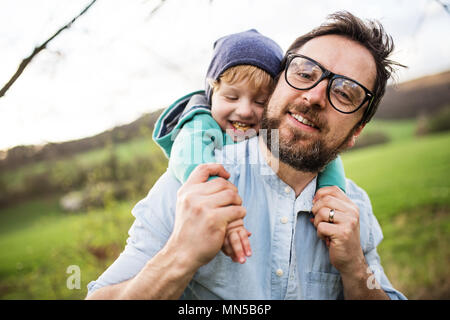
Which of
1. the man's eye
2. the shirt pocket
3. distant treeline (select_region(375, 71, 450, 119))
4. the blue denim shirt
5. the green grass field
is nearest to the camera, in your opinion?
the blue denim shirt

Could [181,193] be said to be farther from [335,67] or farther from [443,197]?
[443,197]

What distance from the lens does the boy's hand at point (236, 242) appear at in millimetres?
1226

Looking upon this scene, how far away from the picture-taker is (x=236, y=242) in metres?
1.24

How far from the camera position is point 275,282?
1517 millimetres

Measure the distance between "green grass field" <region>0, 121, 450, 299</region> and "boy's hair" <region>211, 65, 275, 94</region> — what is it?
253 cm

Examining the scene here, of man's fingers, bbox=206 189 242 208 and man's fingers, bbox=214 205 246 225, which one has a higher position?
man's fingers, bbox=206 189 242 208

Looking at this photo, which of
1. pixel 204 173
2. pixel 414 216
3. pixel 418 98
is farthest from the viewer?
pixel 418 98

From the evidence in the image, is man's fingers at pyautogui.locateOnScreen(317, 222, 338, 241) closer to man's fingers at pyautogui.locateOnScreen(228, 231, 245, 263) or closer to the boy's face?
man's fingers at pyautogui.locateOnScreen(228, 231, 245, 263)

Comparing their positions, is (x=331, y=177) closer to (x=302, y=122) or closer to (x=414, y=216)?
(x=302, y=122)

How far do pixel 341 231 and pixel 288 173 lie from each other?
418 mm

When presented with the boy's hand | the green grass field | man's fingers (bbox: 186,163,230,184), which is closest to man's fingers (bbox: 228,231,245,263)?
the boy's hand

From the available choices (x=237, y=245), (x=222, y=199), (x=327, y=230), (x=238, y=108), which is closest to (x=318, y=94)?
(x=238, y=108)

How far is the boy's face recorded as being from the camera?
6.68 ft

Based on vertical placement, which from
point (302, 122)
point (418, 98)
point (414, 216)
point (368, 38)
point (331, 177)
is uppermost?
point (418, 98)
